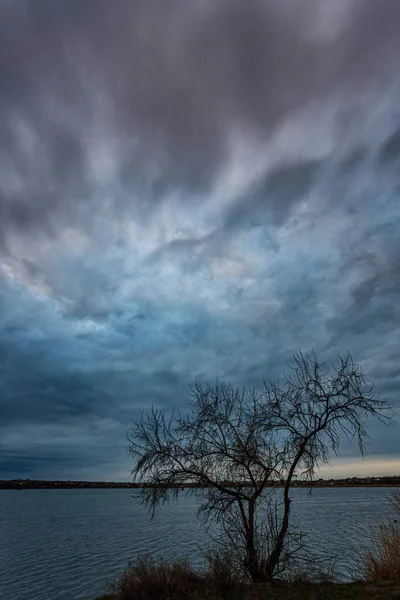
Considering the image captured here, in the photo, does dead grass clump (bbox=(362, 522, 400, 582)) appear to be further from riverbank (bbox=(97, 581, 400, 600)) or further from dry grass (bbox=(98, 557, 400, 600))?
riverbank (bbox=(97, 581, 400, 600))

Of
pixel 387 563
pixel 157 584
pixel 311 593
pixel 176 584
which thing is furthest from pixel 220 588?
pixel 387 563

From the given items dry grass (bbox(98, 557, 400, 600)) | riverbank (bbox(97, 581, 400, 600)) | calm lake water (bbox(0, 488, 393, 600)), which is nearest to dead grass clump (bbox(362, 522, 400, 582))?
dry grass (bbox(98, 557, 400, 600))

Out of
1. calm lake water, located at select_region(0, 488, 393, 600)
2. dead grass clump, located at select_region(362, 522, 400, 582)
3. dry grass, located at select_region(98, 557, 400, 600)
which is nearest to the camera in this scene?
dry grass, located at select_region(98, 557, 400, 600)

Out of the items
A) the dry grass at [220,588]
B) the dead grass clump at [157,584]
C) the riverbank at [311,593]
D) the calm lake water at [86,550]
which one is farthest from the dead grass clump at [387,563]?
the dead grass clump at [157,584]

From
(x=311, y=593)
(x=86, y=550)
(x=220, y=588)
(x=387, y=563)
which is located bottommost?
(x=311, y=593)

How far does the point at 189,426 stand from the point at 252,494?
119 inches

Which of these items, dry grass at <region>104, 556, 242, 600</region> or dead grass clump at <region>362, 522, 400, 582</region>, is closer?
dry grass at <region>104, 556, 242, 600</region>

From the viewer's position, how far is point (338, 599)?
12.2m

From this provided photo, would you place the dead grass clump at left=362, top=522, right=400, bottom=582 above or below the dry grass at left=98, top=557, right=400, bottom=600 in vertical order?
above

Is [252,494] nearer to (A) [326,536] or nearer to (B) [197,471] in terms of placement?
(B) [197,471]

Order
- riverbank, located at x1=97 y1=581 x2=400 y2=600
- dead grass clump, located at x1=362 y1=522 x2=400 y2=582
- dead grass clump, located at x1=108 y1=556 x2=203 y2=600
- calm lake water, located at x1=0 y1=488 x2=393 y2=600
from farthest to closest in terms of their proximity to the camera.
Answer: calm lake water, located at x1=0 y1=488 x2=393 y2=600
dead grass clump, located at x1=362 y1=522 x2=400 y2=582
dead grass clump, located at x1=108 y1=556 x2=203 y2=600
riverbank, located at x1=97 y1=581 x2=400 y2=600

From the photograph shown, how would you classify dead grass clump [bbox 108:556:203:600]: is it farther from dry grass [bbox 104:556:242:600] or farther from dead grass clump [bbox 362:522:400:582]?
dead grass clump [bbox 362:522:400:582]

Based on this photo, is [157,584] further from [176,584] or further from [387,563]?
[387,563]

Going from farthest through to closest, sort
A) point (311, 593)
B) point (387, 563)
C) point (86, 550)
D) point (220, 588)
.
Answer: point (86, 550) < point (387, 563) < point (220, 588) < point (311, 593)
